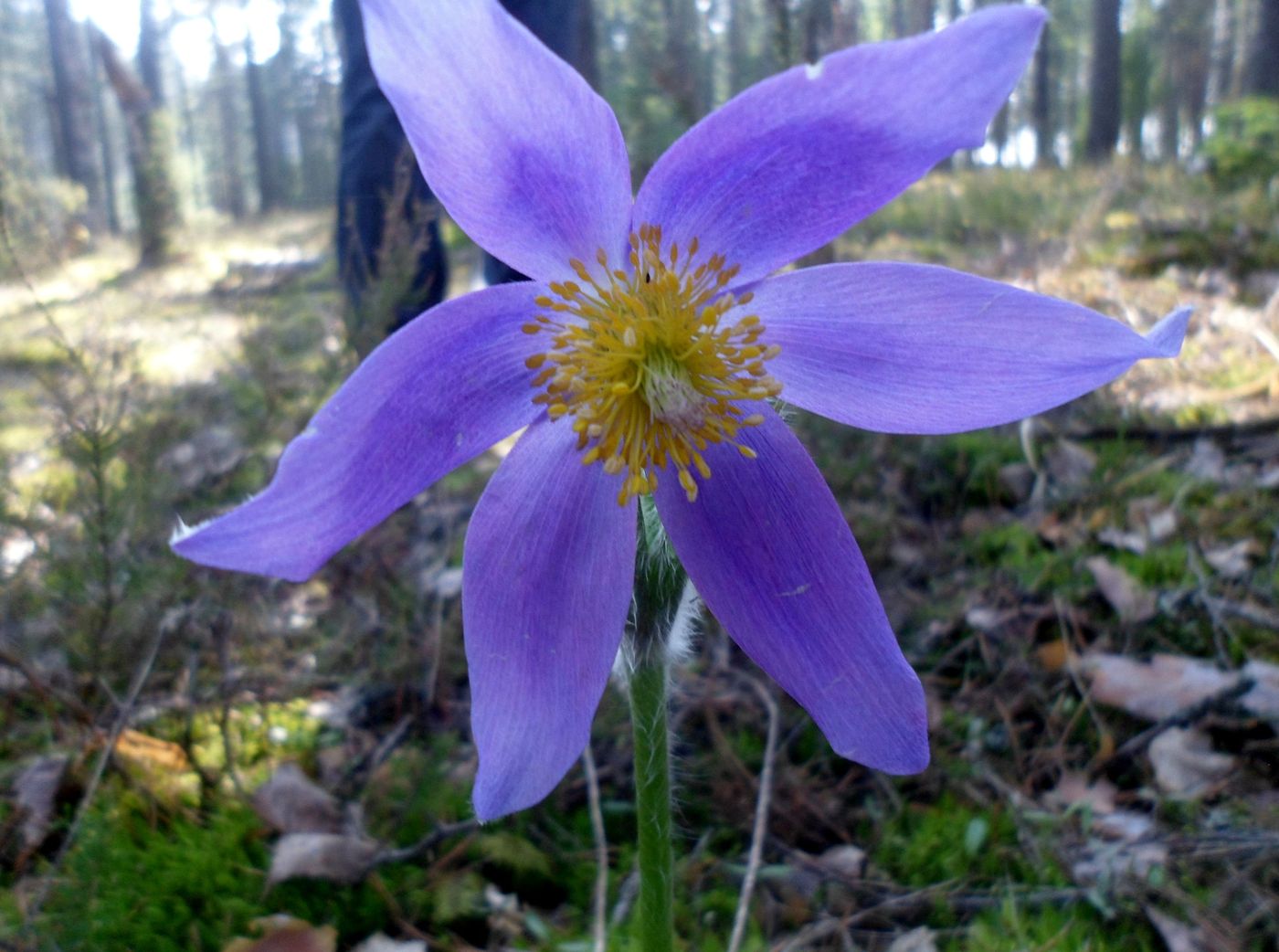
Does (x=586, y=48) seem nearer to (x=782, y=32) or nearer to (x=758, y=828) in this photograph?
(x=782, y=32)

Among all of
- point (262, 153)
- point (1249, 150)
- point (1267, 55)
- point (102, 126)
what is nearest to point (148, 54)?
point (262, 153)

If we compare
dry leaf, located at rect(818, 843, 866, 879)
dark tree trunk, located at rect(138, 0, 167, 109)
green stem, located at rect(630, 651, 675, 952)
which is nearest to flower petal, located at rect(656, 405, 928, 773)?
green stem, located at rect(630, 651, 675, 952)

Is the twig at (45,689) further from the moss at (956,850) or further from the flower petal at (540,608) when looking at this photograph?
the moss at (956,850)

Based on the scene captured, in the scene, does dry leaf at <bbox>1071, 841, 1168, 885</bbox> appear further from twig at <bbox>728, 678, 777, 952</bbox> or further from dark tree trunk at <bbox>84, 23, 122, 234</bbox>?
dark tree trunk at <bbox>84, 23, 122, 234</bbox>

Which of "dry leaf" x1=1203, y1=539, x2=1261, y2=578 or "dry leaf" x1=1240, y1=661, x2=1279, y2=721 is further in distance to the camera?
"dry leaf" x1=1203, y1=539, x2=1261, y2=578

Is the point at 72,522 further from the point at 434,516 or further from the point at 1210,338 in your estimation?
the point at 1210,338

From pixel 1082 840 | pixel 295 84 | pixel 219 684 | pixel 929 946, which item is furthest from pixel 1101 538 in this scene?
pixel 295 84
